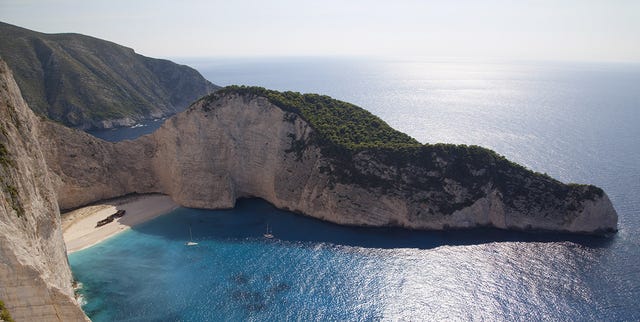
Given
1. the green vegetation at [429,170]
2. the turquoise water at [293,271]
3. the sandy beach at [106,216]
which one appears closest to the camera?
the turquoise water at [293,271]

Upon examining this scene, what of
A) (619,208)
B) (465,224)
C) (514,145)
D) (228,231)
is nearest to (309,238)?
(228,231)

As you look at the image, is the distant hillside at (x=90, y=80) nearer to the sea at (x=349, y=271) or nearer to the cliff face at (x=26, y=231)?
the sea at (x=349, y=271)

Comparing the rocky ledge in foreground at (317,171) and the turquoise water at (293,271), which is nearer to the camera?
the turquoise water at (293,271)

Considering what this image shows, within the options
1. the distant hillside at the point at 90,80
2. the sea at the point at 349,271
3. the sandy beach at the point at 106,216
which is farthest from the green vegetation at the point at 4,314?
the distant hillside at the point at 90,80

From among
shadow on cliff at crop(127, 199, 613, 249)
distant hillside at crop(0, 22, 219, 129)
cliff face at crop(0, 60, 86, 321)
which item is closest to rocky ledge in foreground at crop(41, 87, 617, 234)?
shadow on cliff at crop(127, 199, 613, 249)

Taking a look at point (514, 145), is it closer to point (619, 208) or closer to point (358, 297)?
point (619, 208)

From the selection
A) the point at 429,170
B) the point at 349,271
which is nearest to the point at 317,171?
the point at 429,170
